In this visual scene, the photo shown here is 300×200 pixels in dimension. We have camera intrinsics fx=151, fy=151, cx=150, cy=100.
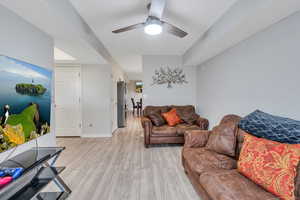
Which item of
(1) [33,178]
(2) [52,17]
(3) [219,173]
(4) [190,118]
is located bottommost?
(1) [33,178]

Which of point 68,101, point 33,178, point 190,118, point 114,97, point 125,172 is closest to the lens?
point 33,178

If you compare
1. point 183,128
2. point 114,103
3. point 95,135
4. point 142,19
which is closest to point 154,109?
point 183,128

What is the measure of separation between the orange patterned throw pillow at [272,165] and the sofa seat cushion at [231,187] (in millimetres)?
61

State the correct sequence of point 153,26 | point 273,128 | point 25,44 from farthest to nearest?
1. point 153,26
2. point 25,44
3. point 273,128

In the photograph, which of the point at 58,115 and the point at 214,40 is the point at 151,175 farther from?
the point at 58,115

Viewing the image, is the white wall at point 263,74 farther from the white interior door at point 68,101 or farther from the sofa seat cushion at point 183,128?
the white interior door at point 68,101

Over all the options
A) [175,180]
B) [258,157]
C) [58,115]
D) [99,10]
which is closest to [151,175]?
[175,180]

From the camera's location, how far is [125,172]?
97.7 inches

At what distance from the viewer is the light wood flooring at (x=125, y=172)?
1.94 m

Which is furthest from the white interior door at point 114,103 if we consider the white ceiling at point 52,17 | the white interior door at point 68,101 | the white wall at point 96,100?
the white ceiling at point 52,17

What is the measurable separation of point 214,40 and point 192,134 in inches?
64.4

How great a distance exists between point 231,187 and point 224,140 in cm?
80

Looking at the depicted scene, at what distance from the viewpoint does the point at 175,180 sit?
7.33ft

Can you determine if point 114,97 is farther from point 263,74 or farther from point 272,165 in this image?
point 272,165
